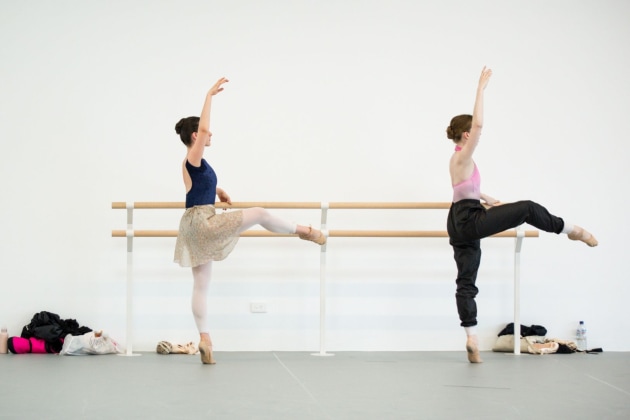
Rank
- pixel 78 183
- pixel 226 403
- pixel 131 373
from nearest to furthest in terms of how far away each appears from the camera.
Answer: pixel 226 403
pixel 131 373
pixel 78 183

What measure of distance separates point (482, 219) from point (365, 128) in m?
1.33

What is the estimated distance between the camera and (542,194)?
5.50 metres

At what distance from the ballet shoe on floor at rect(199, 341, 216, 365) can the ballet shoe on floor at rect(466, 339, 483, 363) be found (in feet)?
4.57

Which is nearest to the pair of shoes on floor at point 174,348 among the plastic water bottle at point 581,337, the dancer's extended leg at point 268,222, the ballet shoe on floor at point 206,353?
the ballet shoe on floor at point 206,353

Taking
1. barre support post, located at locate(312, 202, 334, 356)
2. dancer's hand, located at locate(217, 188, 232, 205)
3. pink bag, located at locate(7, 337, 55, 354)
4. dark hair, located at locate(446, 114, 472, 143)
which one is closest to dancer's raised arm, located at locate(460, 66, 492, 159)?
dark hair, located at locate(446, 114, 472, 143)

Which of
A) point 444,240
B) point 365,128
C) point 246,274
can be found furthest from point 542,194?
point 246,274

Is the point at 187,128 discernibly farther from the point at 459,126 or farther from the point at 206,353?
the point at 459,126

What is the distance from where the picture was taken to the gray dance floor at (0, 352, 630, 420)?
9.94 ft

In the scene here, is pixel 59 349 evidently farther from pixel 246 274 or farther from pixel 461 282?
pixel 461 282

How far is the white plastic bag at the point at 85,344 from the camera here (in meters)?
4.86

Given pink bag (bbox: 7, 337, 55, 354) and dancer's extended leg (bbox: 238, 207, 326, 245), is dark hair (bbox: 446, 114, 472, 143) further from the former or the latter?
pink bag (bbox: 7, 337, 55, 354)

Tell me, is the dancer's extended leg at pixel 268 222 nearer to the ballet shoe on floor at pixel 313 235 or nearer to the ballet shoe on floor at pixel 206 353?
the ballet shoe on floor at pixel 313 235

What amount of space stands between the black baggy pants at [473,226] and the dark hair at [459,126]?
0.37 m

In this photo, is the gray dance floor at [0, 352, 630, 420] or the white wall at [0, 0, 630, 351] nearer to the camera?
the gray dance floor at [0, 352, 630, 420]
